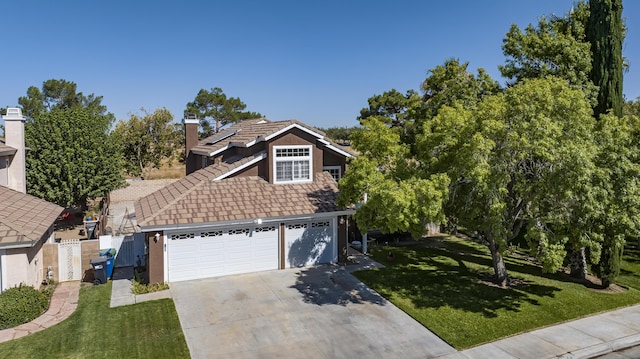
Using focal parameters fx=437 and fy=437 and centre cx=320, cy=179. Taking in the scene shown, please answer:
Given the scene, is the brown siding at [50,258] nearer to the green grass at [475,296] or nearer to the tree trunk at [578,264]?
the green grass at [475,296]

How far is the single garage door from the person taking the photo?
17250 mm

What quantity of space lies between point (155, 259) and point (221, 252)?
2.56 m

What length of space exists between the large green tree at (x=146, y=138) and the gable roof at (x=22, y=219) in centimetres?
2579

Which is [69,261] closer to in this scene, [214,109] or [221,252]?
[221,252]

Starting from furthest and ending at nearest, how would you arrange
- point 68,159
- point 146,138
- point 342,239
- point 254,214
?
point 146,138, point 68,159, point 342,239, point 254,214

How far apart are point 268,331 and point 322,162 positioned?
36.4 feet

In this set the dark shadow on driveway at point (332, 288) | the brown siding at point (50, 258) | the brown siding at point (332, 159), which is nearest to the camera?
the dark shadow on driveway at point (332, 288)

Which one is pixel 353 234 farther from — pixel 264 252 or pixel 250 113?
pixel 250 113

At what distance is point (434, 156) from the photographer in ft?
49.0

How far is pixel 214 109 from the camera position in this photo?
62.0m

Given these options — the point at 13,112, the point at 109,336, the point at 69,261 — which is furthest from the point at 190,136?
the point at 109,336

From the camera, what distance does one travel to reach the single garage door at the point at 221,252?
17250 mm

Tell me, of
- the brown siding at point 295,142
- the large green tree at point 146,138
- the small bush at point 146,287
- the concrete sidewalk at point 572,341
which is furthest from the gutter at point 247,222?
the large green tree at point 146,138

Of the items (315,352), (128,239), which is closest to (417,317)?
(315,352)
